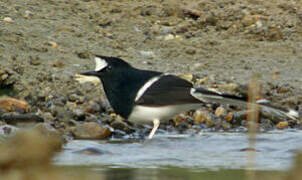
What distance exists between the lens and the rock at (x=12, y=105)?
6535 mm

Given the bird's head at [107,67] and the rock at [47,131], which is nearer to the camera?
the rock at [47,131]

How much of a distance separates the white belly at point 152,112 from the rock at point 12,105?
142 centimetres

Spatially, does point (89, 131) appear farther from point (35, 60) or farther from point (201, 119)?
point (35, 60)

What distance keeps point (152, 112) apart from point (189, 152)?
2.13 ft

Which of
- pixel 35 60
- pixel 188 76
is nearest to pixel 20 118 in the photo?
pixel 35 60

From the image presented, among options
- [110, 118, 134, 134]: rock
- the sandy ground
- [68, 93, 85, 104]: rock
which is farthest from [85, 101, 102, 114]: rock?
[110, 118, 134, 134]: rock

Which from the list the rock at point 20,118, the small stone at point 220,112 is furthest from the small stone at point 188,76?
the rock at point 20,118

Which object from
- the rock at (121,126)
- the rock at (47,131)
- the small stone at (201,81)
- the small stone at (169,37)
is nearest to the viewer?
the rock at (47,131)

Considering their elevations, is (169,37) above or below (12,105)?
above

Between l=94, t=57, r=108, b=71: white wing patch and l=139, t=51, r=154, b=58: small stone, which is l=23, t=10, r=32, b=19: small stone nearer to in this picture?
l=139, t=51, r=154, b=58: small stone

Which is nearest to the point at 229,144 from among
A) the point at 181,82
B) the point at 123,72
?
the point at 181,82

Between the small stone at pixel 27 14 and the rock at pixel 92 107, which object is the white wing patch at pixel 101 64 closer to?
the rock at pixel 92 107

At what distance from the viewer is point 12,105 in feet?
21.5

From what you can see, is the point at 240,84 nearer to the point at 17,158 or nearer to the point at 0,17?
the point at 0,17
